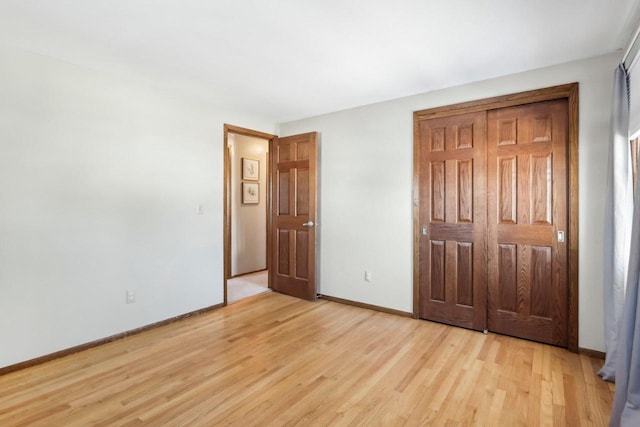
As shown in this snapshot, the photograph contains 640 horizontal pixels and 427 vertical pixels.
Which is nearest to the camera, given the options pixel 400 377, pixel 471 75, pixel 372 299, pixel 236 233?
pixel 400 377

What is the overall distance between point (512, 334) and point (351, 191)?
7.18ft

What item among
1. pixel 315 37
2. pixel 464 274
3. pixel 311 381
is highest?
pixel 315 37

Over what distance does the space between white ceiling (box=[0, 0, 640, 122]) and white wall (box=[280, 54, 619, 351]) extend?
0.59ft

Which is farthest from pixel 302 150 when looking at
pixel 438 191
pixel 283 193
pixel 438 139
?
pixel 438 191

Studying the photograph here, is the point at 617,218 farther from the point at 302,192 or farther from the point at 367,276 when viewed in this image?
the point at 302,192

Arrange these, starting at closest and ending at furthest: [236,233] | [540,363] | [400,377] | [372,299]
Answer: [400,377], [540,363], [372,299], [236,233]

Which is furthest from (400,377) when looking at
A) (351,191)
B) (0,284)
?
(0,284)

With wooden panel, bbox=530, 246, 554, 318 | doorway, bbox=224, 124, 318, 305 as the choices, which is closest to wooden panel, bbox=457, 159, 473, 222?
wooden panel, bbox=530, 246, 554, 318

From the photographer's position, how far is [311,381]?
7.29 feet

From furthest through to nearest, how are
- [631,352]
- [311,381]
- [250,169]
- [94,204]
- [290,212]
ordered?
[250,169] < [290,212] < [94,204] < [311,381] < [631,352]

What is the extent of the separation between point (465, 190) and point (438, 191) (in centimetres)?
26

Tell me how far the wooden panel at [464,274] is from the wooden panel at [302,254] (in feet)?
5.99

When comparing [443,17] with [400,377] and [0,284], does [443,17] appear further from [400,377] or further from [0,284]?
[0,284]

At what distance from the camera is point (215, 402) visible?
78.0 inches
